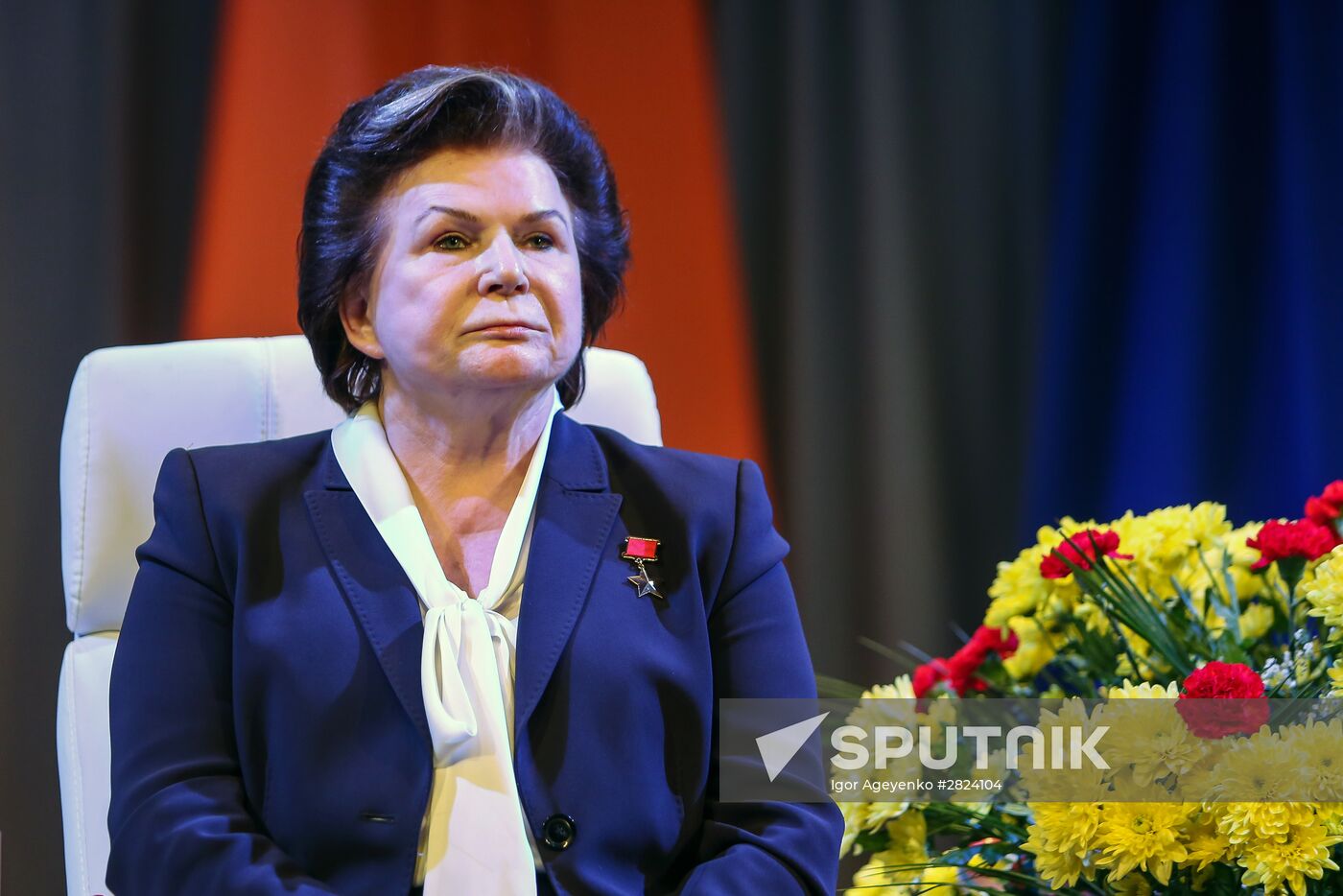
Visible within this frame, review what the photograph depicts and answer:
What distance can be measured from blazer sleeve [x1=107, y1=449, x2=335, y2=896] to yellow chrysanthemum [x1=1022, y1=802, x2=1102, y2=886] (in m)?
0.69

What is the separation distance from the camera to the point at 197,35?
207cm

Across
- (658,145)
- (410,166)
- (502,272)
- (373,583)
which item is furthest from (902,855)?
(658,145)

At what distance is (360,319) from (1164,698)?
37.9 inches

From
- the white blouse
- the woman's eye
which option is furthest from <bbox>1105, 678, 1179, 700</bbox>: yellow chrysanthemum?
the woman's eye

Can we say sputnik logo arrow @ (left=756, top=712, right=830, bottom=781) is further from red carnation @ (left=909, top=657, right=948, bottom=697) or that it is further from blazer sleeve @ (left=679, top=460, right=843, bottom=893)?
red carnation @ (left=909, top=657, right=948, bottom=697)

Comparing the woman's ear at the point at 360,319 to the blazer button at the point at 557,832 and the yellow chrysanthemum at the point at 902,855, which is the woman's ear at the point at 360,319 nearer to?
the blazer button at the point at 557,832

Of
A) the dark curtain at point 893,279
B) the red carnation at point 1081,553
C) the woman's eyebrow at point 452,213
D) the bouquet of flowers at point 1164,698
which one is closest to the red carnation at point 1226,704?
the bouquet of flowers at point 1164,698

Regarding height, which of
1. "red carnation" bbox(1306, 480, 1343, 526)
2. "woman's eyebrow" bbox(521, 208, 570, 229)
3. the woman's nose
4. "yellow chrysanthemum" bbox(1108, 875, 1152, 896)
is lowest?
"yellow chrysanthemum" bbox(1108, 875, 1152, 896)

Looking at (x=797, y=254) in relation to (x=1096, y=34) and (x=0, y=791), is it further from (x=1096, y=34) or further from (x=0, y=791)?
(x=0, y=791)

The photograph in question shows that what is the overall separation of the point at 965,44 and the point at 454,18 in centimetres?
88

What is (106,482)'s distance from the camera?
1.59 meters

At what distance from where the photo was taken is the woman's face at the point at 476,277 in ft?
4.61

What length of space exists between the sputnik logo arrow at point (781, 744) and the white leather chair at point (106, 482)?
2.44ft

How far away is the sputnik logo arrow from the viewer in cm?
139
